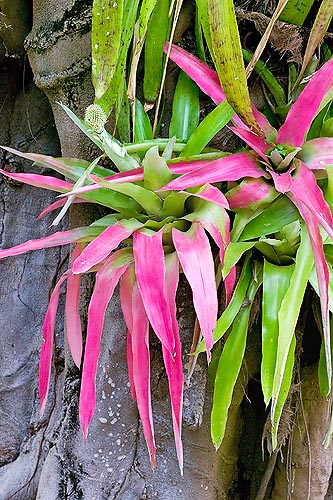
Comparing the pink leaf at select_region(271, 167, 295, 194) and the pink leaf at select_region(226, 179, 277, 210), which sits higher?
the pink leaf at select_region(271, 167, 295, 194)

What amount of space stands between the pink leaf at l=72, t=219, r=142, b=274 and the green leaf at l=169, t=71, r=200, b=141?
0.64 ft

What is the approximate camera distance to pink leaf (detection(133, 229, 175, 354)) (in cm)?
63

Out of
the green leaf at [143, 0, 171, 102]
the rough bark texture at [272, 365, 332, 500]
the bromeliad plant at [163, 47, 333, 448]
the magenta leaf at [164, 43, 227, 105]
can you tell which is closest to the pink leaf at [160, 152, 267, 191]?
the bromeliad plant at [163, 47, 333, 448]

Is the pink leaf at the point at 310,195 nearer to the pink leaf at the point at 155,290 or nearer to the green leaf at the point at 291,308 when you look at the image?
the green leaf at the point at 291,308

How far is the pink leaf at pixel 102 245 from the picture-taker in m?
0.64

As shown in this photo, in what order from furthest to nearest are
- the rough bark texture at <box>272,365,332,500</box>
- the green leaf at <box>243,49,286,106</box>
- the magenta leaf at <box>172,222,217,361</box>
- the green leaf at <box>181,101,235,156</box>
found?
the rough bark texture at <box>272,365,332,500</box> < the green leaf at <box>243,49,286,106</box> < the green leaf at <box>181,101,235,156</box> < the magenta leaf at <box>172,222,217,361</box>

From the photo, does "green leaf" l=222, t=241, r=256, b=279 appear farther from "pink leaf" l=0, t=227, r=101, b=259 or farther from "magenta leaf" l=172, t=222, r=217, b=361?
"pink leaf" l=0, t=227, r=101, b=259

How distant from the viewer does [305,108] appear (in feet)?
2.28

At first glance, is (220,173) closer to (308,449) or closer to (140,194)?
(140,194)

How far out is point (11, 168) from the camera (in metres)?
1.17

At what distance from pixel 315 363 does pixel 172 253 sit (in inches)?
16.0

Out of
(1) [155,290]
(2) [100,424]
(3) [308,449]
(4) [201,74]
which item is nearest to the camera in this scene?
(1) [155,290]

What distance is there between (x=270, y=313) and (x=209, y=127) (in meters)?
0.25

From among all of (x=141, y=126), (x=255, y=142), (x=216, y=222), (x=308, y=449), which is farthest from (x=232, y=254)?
(x=308, y=449)
